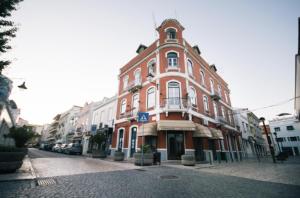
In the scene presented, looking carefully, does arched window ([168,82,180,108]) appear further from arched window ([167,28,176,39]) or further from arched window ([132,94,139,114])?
arched window ([167,28,176,39])

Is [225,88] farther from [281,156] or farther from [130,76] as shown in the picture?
[130,76]

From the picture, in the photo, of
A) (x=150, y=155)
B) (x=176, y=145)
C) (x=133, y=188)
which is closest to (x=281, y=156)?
(x=176, y=145)

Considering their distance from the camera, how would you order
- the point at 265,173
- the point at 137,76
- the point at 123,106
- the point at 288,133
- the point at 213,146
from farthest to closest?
the point at 288,133
the point at 123,106
the point at 137,76
the point at 213,146
the point at 265,173

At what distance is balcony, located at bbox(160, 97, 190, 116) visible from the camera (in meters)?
13.1

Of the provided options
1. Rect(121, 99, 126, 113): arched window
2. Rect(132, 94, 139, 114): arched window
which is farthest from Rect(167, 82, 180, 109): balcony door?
Rect(121, 99, 126, 113): arched window

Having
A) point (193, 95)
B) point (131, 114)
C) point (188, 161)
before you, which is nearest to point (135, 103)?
point (131, 114)

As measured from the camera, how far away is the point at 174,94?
47.0 feet

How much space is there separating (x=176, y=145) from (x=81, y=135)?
2301 centimetres

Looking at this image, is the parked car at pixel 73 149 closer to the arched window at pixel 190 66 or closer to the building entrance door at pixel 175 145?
the building entrance door at pixel 175 145

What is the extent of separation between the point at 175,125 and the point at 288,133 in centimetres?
4996

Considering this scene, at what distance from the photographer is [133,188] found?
14.9 feet

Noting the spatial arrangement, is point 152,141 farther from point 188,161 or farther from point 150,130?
point 188,161

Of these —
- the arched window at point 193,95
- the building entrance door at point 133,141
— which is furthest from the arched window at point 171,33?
the building entrance door at point 133,141

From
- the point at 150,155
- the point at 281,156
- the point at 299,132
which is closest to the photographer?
the point at 150,155
